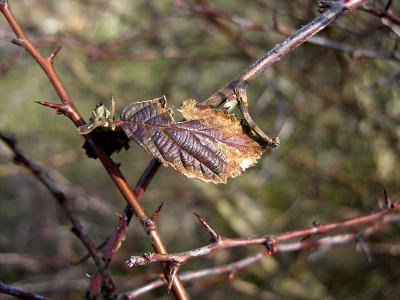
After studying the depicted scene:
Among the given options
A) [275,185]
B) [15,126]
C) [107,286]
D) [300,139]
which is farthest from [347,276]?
[15,126]

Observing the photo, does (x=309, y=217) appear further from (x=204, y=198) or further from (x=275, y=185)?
(x=204, y=198)

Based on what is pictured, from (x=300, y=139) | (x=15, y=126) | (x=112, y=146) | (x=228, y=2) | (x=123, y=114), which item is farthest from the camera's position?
(x=15, y=126)

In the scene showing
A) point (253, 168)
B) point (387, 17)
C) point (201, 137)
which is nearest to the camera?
point (201, 137)

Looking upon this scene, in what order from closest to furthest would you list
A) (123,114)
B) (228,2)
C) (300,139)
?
(123,114)
(300,139)
(228,2)

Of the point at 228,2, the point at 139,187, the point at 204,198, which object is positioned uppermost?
the point at 228,2

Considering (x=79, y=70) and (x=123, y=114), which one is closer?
(x=123, y=114)

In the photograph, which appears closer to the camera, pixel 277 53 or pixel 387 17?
pixel 277 53

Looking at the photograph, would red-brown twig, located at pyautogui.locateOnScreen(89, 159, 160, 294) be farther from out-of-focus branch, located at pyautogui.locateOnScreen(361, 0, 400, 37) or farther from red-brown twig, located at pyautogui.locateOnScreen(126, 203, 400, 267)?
out-of-focus branch, located at pyautogui.locateOnScreen(361, 0, 400, 37)

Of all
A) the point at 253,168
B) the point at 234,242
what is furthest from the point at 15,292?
the point at 253,168

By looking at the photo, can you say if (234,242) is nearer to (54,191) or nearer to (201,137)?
(201,137)
